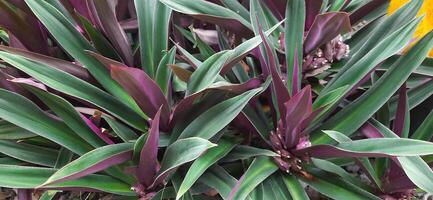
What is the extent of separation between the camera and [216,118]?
0.98 m

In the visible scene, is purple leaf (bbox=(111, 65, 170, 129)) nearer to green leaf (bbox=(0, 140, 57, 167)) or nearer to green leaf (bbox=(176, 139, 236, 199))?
green leaf (bbox=(176, 139, 236, 199))

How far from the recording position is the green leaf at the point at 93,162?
837 mm

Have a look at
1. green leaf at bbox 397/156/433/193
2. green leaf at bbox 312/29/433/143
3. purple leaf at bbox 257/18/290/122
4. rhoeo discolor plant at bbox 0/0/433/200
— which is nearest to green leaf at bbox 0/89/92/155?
rhoeo discolor plant at bbox 0/0/433/200

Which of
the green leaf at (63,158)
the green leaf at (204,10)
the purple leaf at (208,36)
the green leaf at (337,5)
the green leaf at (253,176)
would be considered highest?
the green leaf at (204,10)

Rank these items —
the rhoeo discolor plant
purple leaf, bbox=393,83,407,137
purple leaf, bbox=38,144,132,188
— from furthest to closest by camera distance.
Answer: purple leaf, bbox=393,83,407,137, the rhoeo discolor plant, purple leaf, bbox=38,144,132,188

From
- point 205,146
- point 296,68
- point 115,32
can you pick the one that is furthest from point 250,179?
point 115,32

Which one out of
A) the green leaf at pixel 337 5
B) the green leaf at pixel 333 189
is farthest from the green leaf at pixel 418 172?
the green leaf at pixel 337 5

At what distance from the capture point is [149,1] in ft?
3.79

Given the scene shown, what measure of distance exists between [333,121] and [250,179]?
265mm

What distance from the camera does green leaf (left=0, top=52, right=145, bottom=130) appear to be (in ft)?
3.15

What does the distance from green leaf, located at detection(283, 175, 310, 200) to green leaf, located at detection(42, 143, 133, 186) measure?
1.13ft

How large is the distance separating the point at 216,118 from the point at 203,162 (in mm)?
102

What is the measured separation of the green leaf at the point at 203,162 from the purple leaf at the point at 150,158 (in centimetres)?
8

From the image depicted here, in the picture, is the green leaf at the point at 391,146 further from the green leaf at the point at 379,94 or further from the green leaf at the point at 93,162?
the green leaf at the point at 93,162
